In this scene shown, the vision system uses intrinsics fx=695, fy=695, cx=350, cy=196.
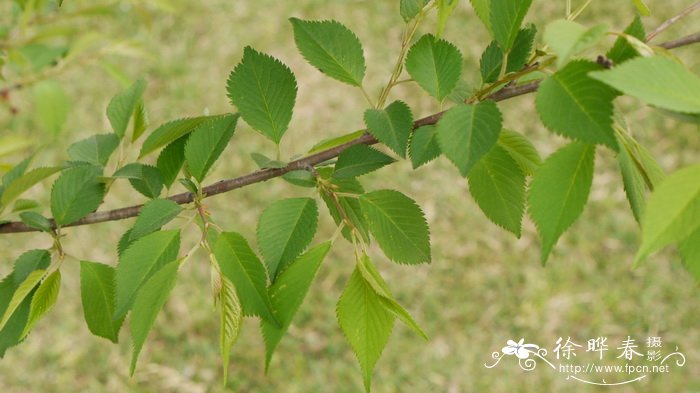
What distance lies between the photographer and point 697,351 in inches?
98.7

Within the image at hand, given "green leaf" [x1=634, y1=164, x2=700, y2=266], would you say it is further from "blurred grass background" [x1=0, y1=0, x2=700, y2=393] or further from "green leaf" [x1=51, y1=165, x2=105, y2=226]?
"blurred grass background" [x1=0, y1=0, x2=700, y2=393]

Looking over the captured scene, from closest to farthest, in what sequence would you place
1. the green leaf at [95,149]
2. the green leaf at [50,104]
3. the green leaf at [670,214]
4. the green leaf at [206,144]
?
the green leaf at [670,214] < the green leaf at [206,144] < the green leaf at [95,149] < the green leaf at [50,104]

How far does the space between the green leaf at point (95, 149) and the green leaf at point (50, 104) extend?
51 centimetres

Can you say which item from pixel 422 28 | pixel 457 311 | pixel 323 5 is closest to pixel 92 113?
pixel 323 5

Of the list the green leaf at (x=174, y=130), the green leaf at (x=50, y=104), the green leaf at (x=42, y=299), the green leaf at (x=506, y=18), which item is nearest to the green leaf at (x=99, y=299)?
the green leaf at (x=42, y=299)

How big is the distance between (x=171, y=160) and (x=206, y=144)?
8 centimetres

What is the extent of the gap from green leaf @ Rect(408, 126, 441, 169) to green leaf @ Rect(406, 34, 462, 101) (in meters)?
0.04

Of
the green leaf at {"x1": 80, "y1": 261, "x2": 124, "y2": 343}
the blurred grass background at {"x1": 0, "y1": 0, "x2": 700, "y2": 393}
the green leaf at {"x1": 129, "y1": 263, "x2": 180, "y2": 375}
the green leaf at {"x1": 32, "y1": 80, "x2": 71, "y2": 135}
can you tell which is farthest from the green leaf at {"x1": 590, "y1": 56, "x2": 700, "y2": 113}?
the blurred grass background at {"x1": 0, "y1": 0, "x2": 700, "y2": 393}

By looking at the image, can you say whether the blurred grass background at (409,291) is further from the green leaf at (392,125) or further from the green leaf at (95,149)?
the green leaf at (392,125)

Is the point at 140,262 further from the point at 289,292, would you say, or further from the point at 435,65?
the point at 435,65

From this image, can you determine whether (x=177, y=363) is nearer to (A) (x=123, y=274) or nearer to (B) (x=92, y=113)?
(B) (x=92, y=113)

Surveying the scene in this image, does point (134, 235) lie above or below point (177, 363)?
below

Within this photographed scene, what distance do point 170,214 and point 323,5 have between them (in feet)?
10.3

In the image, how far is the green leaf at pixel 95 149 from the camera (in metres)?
0.91
